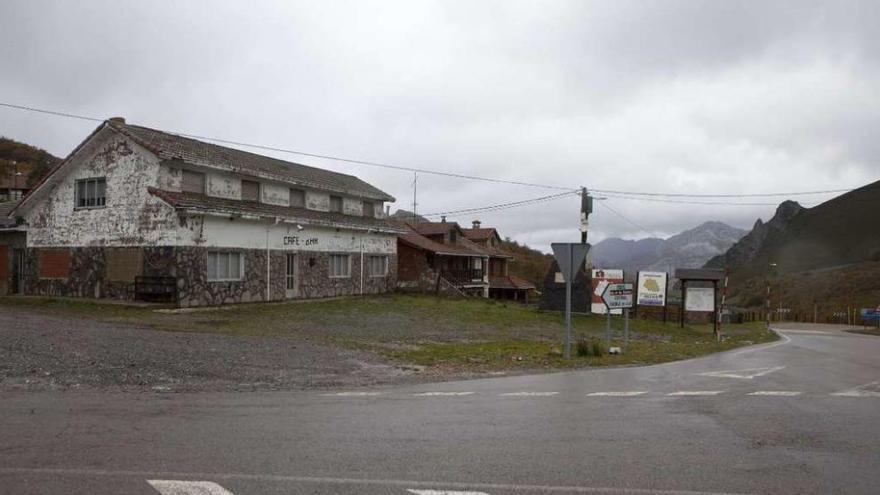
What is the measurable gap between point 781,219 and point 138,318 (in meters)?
161

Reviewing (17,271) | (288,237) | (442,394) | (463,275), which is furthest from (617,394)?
(463,275)

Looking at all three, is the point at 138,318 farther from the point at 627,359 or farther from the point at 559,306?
the point at 559,306

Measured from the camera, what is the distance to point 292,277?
3309 centimetres

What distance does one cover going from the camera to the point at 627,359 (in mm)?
16359

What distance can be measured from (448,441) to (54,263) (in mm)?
29226

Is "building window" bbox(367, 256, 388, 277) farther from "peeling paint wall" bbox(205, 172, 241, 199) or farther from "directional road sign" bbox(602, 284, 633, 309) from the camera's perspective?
"directional road sign" bbox(602, 284, 633, 309)

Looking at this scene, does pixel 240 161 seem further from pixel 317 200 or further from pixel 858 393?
pixel 858 393

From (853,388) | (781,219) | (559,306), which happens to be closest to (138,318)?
(853,388)

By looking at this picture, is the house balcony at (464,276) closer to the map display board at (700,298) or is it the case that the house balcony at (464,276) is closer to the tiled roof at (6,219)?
the map display board at (700,298)

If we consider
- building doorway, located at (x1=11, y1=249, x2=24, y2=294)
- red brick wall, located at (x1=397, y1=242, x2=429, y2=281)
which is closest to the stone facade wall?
building doorway, located at (x1=11, y1=249, x2=24, y2=294)

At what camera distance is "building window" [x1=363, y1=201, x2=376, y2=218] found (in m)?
40.8

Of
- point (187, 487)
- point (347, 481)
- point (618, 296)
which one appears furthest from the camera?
point (618, 296)

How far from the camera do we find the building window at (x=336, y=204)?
1496 inches

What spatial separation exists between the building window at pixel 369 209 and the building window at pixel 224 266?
12057mm
